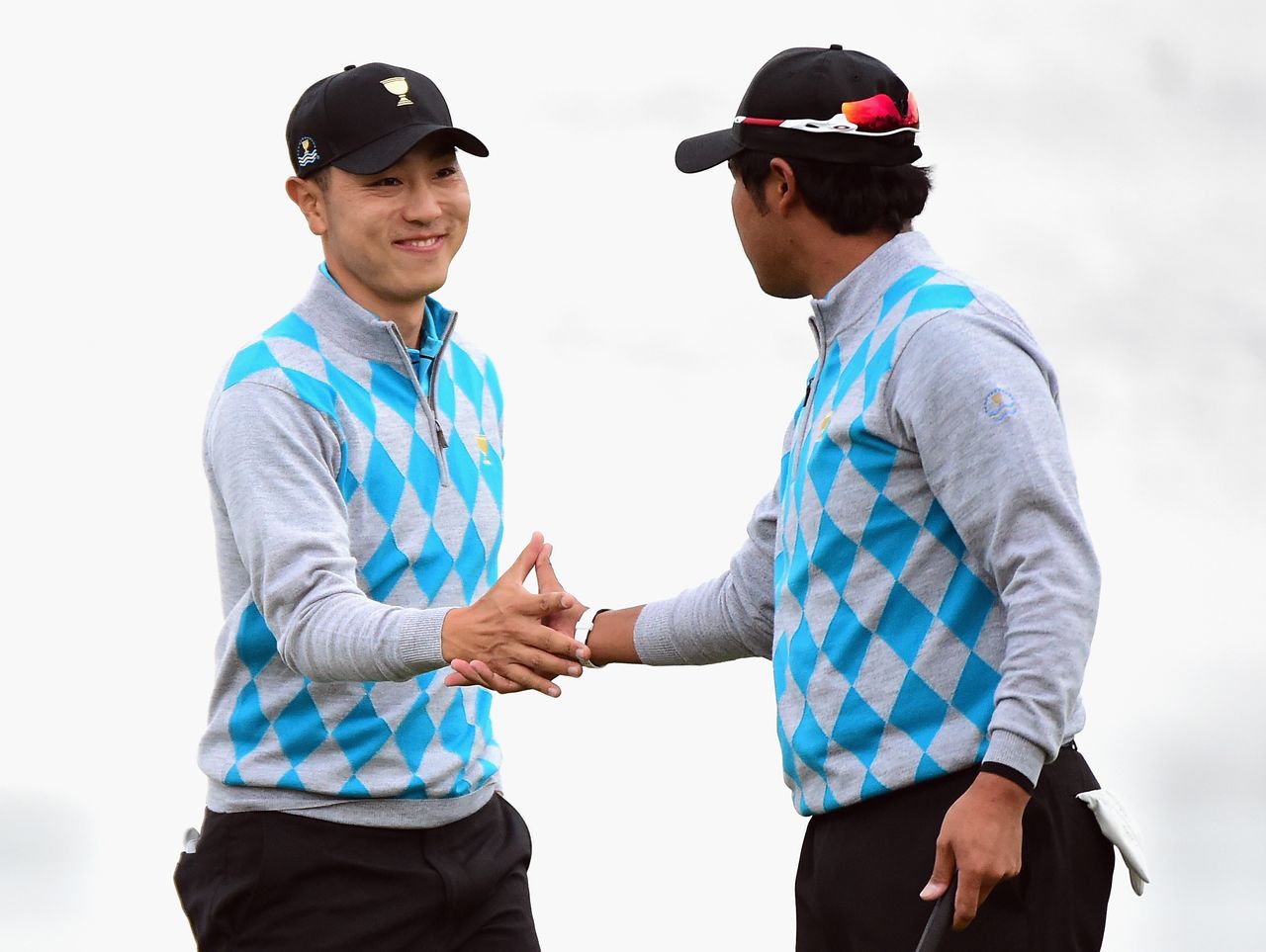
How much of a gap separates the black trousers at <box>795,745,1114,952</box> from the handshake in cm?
43

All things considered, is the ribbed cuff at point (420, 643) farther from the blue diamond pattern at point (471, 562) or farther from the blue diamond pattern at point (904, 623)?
the blue diamond pattern at point (904, 623)

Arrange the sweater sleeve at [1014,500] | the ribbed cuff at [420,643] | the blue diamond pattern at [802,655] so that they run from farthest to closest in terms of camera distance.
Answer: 1. the ribbed cuff at [420,643]
2. the blue diamond pattern at [802,655]
3. the sweater sleeve at [1014,500]

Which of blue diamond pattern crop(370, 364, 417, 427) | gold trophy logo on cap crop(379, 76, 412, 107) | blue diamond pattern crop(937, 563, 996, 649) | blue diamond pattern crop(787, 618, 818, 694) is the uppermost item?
gold trophy logo on cap crop(379, 76, 412, 107)

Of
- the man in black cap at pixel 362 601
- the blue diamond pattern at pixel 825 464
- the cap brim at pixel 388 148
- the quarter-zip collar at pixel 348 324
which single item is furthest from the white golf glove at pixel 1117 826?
the cap brim at pixel 388 148

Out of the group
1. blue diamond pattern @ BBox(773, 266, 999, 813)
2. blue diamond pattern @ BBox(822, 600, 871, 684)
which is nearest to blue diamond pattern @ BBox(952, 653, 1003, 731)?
blue diamond pattern @ BBox(773, 266, 999, 813)

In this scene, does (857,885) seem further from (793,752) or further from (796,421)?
(796,421)

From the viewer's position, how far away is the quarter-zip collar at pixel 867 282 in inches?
77.5

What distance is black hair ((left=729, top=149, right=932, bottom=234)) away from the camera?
6.66 ft

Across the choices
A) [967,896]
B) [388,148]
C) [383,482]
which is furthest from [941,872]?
[388,148]

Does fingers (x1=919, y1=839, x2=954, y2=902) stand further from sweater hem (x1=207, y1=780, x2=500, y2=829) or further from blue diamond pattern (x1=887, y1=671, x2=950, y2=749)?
sweater hem (x1=207, y1=780, x2=500, y2=829)

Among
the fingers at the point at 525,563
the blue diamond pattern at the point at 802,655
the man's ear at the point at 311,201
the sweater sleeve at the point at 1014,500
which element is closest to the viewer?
the sweater sleeve at the point at 1014,500

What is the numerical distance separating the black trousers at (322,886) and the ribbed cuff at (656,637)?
14.1 inches

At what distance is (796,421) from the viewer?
2.06m

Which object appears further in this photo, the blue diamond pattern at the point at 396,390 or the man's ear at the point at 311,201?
the man's ear at the point at 311,201
